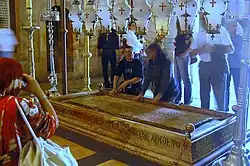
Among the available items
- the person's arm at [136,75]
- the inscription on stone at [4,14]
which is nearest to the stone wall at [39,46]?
the inscription on stone at [4,14]

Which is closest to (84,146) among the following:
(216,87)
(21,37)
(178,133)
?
(178,133)

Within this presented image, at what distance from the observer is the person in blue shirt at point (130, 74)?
3.11 metres

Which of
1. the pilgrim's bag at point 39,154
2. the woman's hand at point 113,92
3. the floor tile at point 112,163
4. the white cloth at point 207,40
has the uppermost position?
the white cloth at point 207,40

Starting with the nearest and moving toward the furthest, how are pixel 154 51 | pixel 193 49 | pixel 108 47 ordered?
1. pixel 154 51
2. pixel 193 49
3. pixel 108 47

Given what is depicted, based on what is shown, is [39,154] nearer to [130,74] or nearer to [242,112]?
[242,112]

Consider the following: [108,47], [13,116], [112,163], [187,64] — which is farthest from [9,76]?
[108,47]

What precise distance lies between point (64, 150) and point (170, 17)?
4.30ft

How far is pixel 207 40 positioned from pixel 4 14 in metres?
3.87

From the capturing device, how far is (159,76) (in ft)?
9.05

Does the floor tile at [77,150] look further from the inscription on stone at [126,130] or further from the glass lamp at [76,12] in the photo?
the glass lamp at [76,12]

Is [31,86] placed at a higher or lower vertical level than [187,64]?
higher

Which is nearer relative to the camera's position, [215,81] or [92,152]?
[92,152]

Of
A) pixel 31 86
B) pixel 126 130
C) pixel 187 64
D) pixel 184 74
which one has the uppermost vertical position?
pixel 31 86

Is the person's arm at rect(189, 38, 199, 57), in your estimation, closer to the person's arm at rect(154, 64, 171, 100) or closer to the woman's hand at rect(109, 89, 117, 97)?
the person's arm at rect(154, 64, 171, 100)
